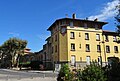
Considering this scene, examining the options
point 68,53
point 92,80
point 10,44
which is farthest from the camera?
point 10,44

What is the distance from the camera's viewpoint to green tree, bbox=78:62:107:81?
997cm

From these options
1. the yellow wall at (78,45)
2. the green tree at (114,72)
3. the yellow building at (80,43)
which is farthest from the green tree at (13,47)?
the green tree at (114,72)

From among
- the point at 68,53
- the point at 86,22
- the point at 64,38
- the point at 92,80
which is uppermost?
the point at 86,22

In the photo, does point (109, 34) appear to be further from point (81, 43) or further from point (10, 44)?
point (10, 44)

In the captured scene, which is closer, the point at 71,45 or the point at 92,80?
the point at 92,80

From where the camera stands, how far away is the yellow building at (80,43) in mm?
50219

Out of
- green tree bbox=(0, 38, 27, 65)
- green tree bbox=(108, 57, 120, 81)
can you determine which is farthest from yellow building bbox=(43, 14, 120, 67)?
green tree bbox=(108, 57, 120, 81)

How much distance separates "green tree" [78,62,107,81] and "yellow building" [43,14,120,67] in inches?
1528

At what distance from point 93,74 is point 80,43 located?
137 ft

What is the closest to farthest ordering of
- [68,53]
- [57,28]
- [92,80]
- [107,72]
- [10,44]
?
[92,80], [107,72], [68,53], [57,28], [10,44]

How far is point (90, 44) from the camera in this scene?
52.4 meters

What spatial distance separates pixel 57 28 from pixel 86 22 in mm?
6936

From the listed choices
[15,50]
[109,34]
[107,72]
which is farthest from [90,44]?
[107,72]

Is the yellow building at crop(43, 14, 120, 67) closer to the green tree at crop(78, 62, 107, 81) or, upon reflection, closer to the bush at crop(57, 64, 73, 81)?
the bush at crop(57, 64, 73, 81)
